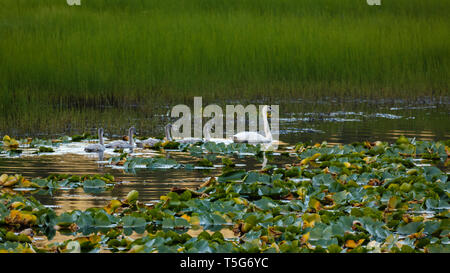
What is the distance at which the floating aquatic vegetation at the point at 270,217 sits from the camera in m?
6.84

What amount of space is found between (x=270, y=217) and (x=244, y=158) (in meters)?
4.80

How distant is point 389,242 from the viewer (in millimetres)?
6910

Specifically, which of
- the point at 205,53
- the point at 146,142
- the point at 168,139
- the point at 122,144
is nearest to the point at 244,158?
the point at 168,139

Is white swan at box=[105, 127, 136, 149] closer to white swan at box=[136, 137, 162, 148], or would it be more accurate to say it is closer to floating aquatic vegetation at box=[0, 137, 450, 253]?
white swan at box=[136, 137, 162, 148]

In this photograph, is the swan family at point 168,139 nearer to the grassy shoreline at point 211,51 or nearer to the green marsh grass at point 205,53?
the green marsh grass at point 205,53

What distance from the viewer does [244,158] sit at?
489 inches

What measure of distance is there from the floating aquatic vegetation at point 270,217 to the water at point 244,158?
0.66 metres

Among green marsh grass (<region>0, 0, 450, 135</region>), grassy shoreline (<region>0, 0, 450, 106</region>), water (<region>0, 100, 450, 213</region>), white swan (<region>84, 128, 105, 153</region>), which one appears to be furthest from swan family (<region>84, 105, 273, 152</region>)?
grassy shoreline (<region>0, 0, 450, 106</region>)

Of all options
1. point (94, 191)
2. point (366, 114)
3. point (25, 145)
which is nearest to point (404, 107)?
point (366, 114)

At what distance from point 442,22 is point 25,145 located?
1498 centimetres

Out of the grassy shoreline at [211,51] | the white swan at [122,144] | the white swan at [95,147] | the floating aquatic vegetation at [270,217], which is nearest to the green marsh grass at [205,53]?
the grassy shoreline at [211,51]

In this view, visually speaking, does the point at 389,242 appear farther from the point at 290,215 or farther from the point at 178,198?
the point at 178,198

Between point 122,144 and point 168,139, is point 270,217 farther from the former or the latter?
point 168,139

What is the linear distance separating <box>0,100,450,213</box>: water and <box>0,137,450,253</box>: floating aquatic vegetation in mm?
658
